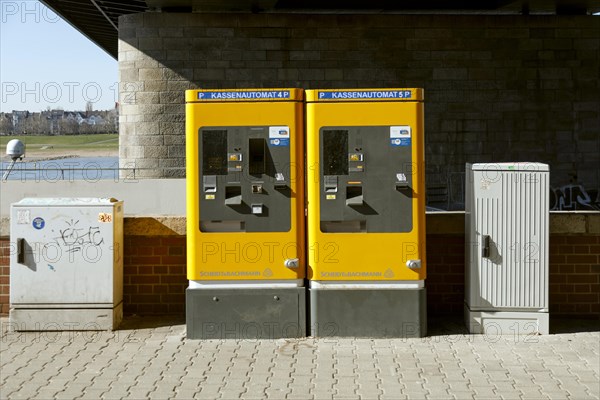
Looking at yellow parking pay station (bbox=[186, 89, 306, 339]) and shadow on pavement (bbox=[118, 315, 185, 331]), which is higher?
yellow parking pay station (bbox=[186, 89, 306, 339])

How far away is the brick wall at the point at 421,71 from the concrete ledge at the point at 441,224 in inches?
544

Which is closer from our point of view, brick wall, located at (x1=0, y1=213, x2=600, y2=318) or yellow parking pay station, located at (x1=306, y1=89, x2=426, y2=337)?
yellow parking pay station, located at (x1=306, y1=89, x2=426, y2=337)

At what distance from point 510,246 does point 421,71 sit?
1511 centimetres

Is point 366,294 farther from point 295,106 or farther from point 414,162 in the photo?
point 295,106

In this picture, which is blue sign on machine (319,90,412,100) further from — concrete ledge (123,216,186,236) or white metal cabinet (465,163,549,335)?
concrete ledge (123,216,186,236)

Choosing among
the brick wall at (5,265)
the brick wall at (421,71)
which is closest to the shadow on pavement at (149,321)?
the brick wall at (5,265)

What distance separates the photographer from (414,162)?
7.45 metres

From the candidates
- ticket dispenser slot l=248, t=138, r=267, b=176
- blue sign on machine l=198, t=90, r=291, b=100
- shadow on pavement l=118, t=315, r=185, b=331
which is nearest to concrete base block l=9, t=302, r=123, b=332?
shadow on pavement l=118, t=315, r=185, b=331

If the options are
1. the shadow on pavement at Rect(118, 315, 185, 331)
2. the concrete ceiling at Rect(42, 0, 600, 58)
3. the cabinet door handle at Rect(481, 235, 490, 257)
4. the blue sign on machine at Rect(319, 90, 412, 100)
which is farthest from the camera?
the concrete ceiling at Rect(42, 0, 600, 58)

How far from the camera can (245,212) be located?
748cm

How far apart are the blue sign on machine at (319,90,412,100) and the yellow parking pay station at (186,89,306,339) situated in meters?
0.26

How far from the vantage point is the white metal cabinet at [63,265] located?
301 inches

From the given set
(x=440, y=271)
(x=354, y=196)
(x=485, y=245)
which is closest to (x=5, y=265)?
(x=354, y=196)

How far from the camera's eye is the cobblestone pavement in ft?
19.5
